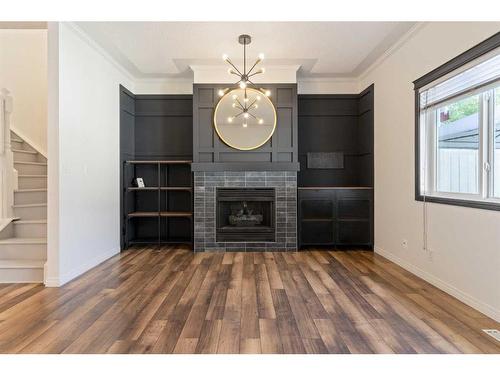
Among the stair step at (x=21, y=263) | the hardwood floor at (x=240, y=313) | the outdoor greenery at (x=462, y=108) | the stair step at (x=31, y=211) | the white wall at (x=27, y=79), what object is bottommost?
the hardwood floor at (x=240, y=313)

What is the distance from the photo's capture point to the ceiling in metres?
3.53

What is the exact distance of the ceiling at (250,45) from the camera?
11.6 ft

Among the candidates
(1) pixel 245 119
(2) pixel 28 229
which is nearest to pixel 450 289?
(1) pixel 245 119

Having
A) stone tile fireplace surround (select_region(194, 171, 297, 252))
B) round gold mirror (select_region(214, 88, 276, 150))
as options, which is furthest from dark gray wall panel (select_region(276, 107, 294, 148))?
stone tile fireplace surround (select_region(194, 171, 297, 252))

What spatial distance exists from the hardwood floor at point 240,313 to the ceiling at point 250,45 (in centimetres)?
278

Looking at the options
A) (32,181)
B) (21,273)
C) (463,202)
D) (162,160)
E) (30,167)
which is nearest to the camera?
(463,202)

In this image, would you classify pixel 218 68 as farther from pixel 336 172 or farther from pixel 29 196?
pixel 29 196

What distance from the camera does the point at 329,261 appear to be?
13.6 feet

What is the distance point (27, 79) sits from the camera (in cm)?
489

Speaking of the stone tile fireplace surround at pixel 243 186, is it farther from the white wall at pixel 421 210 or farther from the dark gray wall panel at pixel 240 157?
the white wall at pixel 421 210

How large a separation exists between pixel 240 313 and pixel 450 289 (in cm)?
195

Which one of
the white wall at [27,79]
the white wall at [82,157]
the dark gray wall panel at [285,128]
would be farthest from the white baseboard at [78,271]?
the dark gray wall panel at [285,128]

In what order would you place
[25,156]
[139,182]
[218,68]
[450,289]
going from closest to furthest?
[450,289] → [25,156] → [218,68] → [139,182]
